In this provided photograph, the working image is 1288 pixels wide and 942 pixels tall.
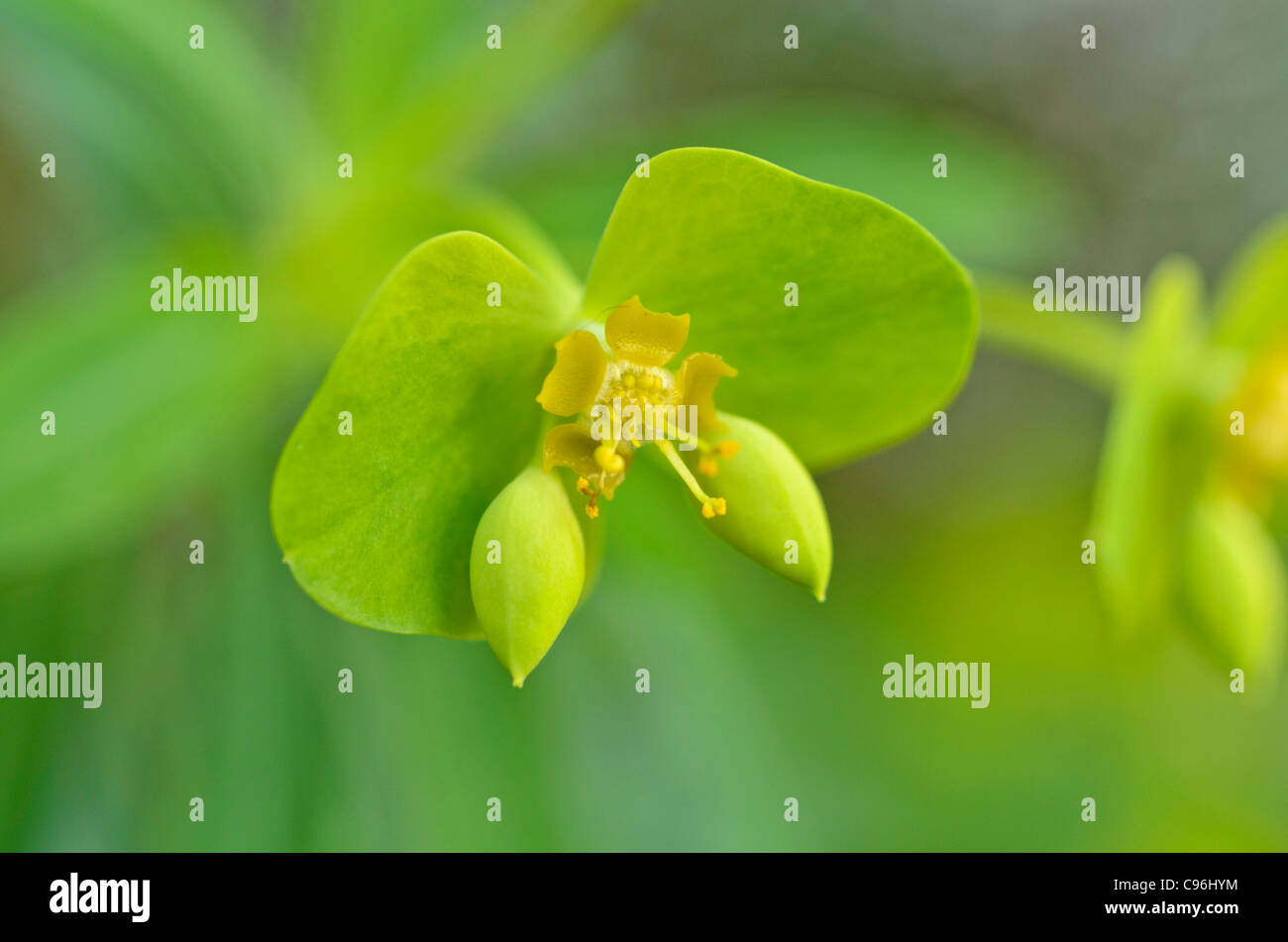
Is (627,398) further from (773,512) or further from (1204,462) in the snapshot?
(1204,462)

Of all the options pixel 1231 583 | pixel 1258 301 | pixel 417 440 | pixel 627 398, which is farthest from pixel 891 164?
pixel 417 440

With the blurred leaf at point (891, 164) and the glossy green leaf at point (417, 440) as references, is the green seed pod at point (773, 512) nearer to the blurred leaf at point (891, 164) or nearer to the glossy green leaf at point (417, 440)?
the glossy green leaf at point (417, 440)

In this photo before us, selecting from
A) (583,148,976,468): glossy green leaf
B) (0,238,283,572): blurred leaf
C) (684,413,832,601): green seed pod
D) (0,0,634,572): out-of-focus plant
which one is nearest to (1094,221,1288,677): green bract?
(583,148,976,468): glossy green leaf

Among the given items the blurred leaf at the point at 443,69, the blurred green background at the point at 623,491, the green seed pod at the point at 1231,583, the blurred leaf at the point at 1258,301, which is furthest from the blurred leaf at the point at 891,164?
the green seed pod at the point at 1231,583

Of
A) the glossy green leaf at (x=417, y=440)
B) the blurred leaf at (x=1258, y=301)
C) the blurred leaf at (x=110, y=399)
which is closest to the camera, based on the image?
the glossy green leaf at (x=417, y=440)

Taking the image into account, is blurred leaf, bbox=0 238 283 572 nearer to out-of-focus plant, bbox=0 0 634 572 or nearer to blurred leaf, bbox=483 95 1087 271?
out-of-focus plant, bbox=0 0 634 572

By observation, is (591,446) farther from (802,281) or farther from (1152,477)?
(1152,477)
